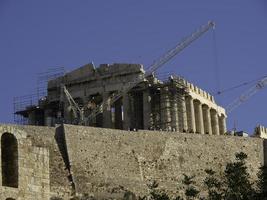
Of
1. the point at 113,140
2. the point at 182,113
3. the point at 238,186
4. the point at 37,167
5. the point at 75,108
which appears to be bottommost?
the point at 238,186

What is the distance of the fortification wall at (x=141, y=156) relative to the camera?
71.8 meters

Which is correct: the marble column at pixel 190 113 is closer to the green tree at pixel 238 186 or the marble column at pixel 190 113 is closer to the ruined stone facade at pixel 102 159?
the ruined stone facade at pixel 102 159

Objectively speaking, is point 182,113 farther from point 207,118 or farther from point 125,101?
Result: point 207,118

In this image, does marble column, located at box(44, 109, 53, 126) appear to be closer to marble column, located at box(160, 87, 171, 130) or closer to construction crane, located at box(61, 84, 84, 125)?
construction crane, located at box(61, 84, 84, 125)

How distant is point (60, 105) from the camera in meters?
93.8

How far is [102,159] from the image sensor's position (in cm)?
7288

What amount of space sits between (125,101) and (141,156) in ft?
54.2

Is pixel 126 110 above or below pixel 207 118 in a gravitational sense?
above

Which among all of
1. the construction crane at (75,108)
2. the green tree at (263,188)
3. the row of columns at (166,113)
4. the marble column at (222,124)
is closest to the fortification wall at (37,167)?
the green tree at (263,188)

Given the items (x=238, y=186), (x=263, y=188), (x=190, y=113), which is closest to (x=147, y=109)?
(x=190, y=113)

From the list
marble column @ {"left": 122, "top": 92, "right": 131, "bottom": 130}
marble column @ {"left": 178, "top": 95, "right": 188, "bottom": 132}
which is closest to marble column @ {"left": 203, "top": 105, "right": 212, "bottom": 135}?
marble column @ {"left": 178, "top": 95, "right": 188, "bottom": 132}

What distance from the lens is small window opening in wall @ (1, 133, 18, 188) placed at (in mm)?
67875

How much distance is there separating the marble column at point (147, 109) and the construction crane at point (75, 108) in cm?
456

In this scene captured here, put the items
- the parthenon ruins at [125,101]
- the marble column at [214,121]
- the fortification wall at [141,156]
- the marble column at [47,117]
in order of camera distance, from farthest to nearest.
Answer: the marble column at [214,121]
the marble column at [47,117]
the parthenon ruins at [125,101]
the fortification wall at [141,156]
